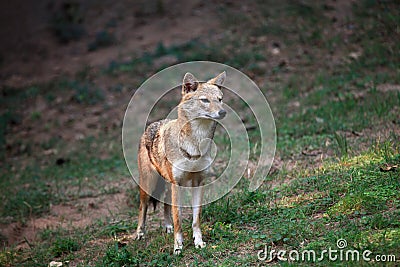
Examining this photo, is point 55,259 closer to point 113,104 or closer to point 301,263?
point 301,263

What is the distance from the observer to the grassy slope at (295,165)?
5926mm

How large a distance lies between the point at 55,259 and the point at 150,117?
6.06 meters

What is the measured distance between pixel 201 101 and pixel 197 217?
136 cm

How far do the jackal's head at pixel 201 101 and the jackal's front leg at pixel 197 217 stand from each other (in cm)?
90

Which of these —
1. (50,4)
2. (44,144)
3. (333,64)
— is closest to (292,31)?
(333,64)

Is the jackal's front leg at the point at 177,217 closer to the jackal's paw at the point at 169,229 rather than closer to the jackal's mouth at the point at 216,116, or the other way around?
the jackal's paw at the point at 169,229

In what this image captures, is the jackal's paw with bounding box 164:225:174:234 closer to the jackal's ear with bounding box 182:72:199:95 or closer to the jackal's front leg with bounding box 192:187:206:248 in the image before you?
the jackal's front leg with bounding box 192:187:206:248

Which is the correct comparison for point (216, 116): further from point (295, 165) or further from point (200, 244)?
point (295, 165)

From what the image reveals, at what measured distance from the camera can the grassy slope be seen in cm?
593

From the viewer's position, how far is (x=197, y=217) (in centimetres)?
630

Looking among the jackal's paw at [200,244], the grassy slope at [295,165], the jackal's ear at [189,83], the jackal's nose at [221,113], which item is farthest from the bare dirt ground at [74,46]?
the jackal's nose at [221,113]

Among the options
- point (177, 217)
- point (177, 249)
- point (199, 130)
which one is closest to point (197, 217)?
point (177, 217)

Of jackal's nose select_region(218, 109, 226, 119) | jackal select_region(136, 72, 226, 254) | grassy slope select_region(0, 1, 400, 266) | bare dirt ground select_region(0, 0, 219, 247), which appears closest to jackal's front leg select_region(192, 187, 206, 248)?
jackal select_region(136, 72, 226, 254)

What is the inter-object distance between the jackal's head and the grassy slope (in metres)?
1.39
